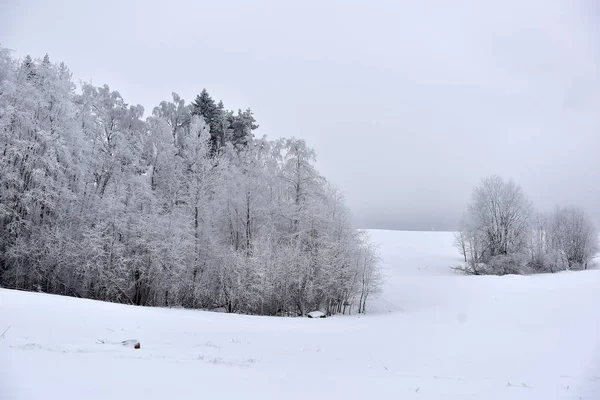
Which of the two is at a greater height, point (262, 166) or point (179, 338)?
point (262, 166)

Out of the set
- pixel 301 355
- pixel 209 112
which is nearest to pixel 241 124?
pixel 209 112

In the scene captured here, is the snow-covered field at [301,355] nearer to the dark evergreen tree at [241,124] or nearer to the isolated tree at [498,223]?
the isolated tree at [498,223]

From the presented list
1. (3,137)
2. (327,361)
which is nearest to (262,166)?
(3,137)

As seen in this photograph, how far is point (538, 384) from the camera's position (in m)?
6.71

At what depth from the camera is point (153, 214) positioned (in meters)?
20.4

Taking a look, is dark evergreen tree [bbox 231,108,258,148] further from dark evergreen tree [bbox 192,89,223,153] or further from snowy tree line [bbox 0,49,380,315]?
snowy tree line [bbox 0,49,380,315]

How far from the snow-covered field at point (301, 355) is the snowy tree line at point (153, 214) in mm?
5126

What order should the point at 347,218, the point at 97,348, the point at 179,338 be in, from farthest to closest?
1. the point at 347,218
2. the point at 179,338
3. the point at 97,348

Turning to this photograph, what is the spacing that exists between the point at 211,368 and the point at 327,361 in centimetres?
339

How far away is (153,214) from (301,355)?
1529 centimetres

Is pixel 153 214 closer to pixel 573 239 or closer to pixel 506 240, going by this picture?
pixel 506 240

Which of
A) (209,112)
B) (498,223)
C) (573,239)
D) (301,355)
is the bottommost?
(301,355)

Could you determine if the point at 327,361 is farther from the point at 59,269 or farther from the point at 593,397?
the point at 59,269

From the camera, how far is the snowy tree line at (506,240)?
35.2m
